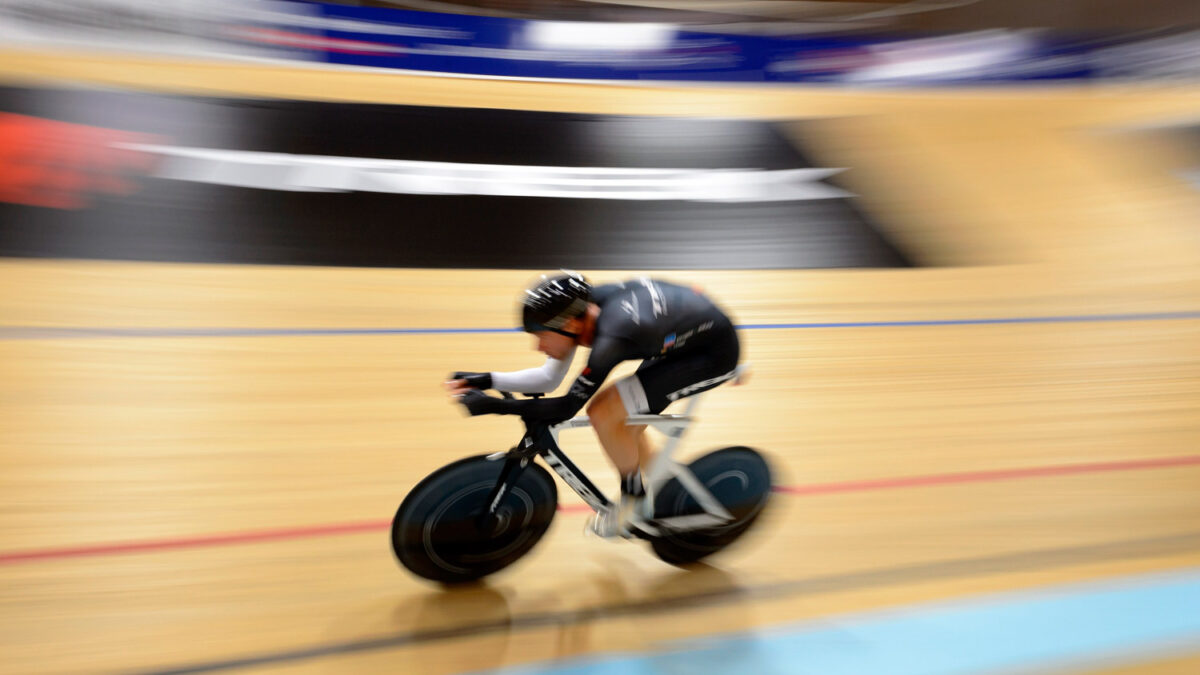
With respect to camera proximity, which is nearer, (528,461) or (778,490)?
(528,461)

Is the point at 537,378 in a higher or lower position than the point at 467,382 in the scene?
higher

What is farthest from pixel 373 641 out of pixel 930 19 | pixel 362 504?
pixel 930 19

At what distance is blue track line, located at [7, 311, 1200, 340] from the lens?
3682 millimetres

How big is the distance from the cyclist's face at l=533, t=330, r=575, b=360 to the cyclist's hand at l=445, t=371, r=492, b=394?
14 cm

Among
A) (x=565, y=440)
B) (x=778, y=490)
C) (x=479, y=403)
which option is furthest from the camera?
(x=565, y=440)

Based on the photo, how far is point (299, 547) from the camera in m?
2.51

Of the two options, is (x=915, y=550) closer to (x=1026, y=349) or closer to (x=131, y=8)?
(x=1026, y=349)

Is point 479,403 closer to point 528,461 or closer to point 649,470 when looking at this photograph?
point 528,461

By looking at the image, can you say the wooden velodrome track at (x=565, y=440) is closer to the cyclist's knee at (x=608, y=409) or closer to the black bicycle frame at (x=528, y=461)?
the black bicycle frame at (x=528, y=461)

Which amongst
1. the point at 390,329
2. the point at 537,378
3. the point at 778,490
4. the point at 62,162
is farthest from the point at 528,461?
the point at 62,162

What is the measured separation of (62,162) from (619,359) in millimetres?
4065

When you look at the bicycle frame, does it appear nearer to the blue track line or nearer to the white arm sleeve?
the white arm sleeve

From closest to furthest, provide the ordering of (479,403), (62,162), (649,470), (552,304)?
(479,403) < (552,304) < (649,470) < (62,162)

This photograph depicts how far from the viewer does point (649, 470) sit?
7.78 ft
